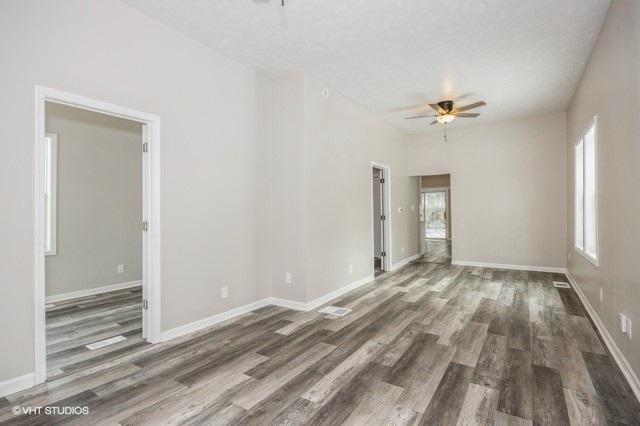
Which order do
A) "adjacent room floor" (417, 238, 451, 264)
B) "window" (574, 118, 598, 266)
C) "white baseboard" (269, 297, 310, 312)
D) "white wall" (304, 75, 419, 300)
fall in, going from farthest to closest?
"adjacent room floor" (417, 238, 451, 264) → "white wall" (304, 75, 419, 300) → "white baseboard" (269, 297, 310, 312) → "window" (574, 118, 598, 266)

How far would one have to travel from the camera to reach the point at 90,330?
11.5 feet

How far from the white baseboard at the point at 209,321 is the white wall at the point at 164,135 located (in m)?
0.08

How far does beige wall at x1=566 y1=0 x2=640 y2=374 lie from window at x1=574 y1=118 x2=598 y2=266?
1.11ft

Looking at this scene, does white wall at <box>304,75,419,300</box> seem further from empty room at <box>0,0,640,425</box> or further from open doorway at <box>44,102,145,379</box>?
open doorway at <box>44,102,145,379</box>

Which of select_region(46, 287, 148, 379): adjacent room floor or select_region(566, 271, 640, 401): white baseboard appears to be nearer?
select_region(566, 271, 640, 401): white baseboard

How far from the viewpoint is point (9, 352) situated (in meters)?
2.24

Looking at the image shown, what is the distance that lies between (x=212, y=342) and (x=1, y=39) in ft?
9.44

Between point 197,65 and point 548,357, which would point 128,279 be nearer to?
point 197,65

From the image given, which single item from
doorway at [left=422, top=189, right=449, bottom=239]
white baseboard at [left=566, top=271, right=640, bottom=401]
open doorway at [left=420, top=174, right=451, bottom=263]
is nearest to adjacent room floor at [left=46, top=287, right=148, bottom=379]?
white baseboard at [left=566, top=271, right=640, bottom=401]

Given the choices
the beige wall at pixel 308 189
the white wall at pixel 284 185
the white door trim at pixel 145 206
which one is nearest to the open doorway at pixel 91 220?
the white door trim at pixel 145 206

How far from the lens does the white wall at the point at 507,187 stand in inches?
249

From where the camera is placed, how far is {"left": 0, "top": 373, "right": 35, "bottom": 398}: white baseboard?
2.20 meters

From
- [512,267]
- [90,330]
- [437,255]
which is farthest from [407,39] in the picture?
[437,255]

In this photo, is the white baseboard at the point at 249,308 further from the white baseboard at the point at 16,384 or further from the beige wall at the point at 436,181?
the beige wall at the point at 436,181
